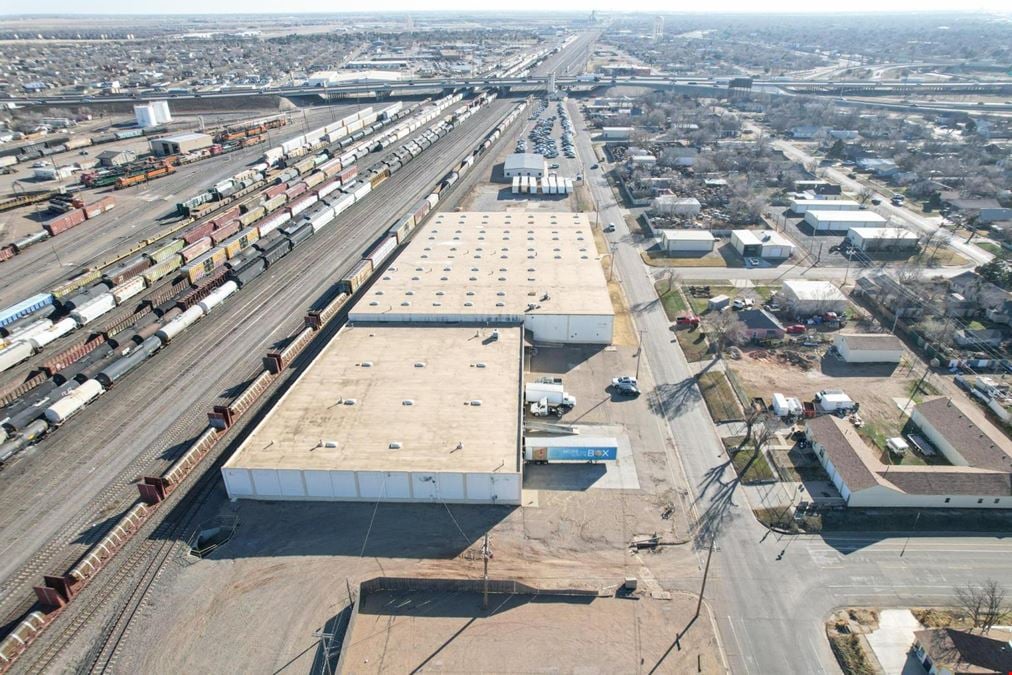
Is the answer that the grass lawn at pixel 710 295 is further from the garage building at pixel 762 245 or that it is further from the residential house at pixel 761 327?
the garage building at pixel 762 245

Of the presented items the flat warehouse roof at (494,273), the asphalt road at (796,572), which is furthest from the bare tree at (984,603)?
the flat warehouse roof at (494,273)

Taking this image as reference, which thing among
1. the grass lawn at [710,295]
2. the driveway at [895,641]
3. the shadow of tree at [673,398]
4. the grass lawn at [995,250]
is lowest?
the driveway at [895,641]

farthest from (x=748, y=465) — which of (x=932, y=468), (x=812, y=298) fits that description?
(x=812, y=298)

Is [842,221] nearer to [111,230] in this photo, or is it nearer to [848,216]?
[848,216]

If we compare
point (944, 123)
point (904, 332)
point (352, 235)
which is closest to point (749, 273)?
point (904, 332)

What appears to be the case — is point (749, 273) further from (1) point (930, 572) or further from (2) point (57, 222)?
(2) point (57, 222)

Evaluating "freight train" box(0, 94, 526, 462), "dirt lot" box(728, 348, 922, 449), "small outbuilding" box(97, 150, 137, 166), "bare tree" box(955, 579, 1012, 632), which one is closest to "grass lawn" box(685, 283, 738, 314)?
"dirt lot" box(728, 348, 922, 449)
